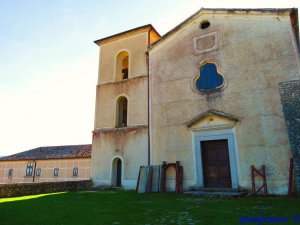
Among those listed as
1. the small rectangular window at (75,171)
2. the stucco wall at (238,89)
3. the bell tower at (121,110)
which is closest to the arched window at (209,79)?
the stucco wall at (238,89)

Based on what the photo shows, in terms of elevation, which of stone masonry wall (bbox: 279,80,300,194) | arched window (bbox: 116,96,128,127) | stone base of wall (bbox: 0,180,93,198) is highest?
arched window (bbox: 116,96,128,127)

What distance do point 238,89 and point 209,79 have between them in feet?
5.71

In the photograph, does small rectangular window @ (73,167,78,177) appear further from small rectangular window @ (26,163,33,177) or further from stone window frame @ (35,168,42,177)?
small rectangular window @ (26,163,33,177)

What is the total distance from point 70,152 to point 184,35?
22.6 m

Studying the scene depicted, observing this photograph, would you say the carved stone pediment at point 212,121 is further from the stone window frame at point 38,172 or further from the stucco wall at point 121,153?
the stone window frame at point 38,172

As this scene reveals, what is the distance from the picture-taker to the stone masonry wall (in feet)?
32.0

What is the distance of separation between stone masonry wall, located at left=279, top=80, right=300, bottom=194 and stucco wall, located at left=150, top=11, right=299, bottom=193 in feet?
0.76

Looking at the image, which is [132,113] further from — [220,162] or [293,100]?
[293,100]

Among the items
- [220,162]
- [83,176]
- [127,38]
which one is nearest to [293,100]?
[220,162]

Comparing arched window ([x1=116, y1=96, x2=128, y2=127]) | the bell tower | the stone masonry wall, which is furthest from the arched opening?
the stone masonry wall

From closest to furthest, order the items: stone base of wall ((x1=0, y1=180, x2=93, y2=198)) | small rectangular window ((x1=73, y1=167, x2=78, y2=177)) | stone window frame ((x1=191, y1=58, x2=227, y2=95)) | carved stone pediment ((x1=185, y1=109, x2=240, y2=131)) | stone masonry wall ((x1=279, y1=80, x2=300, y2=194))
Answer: stone masonry wall ((x1=279, y1=80, x2=300, y2=194)) < stone base of wall ((x1=0, y1=180, x2=93, y2=198)) < carved stone pediment ((x1=185, y1=109, x2=240, y2=131)) < stone window frame ((x1=191, y1=58, x2=227, y2=95)) < small rectangular window ((x1=73, y1=167, x2=78, y2=177))

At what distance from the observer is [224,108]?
1188 cm

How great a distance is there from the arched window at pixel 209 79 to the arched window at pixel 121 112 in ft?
18.2

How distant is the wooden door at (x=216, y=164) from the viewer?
11406 mm
